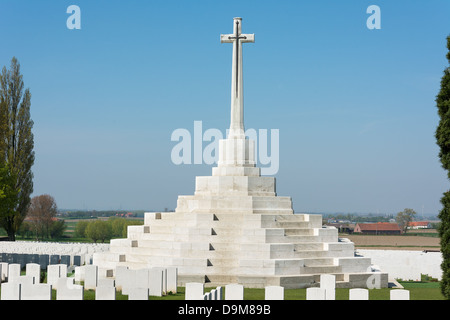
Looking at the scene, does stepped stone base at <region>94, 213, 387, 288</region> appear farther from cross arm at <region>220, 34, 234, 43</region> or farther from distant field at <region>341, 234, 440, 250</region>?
distant field at <region>341, 234, 440, 250</region>

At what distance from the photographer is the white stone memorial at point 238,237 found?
1858cm

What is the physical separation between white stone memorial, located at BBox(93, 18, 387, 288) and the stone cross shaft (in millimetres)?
37

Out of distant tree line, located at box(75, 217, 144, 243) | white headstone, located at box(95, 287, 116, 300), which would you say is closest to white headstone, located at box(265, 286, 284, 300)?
white headstone, located at box(95, 287, 116, 300)

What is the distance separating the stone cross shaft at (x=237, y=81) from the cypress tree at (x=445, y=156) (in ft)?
26.2

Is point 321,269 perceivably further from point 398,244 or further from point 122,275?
point 398,244

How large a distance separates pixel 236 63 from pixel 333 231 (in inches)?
278

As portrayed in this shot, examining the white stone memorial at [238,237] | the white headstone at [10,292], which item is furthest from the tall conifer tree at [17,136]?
the white headstone at [10,292]

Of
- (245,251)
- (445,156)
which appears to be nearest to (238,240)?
(245,251)

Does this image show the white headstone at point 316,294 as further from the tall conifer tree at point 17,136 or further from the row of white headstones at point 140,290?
the tall conifer tree at point 17,136

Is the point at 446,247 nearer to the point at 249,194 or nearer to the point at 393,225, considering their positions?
the point at 249,194

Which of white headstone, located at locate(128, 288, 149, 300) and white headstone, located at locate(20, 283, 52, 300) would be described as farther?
white headstone, located at locate(20, 283, 52, 300)

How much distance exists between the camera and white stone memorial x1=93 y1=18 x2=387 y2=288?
731 inches

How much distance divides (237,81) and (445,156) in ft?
28.7
